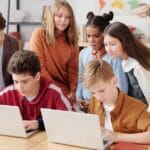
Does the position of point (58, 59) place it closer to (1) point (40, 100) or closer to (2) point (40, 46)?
(2) point (40, 46)

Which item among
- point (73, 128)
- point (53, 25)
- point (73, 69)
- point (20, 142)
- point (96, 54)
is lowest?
point (20, 142)

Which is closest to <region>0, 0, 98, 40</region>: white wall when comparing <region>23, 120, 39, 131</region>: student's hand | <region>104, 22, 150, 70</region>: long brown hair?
<region>104, 22, 150, 70</region>: long brown hair

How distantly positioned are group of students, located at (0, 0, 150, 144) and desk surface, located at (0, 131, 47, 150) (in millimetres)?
90

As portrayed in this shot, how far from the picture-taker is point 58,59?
2404 mm

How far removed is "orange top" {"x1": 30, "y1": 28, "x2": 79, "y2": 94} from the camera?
2.37m

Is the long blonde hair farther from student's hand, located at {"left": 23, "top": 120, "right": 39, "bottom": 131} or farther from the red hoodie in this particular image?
student's hand, located at {"left": 23, "top": 120, "right": 39, "bottom": 131}

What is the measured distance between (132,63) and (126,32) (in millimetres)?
201

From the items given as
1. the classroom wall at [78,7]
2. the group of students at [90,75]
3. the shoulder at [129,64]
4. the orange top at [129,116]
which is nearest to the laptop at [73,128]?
the group of students at [90,75]

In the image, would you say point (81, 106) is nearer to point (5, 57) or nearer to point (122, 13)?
point (5, 57)

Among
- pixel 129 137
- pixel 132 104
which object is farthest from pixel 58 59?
pixel 129 137

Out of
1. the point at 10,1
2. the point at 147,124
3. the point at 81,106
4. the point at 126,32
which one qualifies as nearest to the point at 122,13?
the point at 10,1

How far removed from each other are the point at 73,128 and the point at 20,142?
286 mm

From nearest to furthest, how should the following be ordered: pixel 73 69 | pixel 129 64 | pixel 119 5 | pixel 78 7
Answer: pixel 129 64 → pixel 73 69 → pixel 119 5 → pixel 78 7

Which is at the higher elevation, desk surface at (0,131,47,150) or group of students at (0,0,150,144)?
group of students at (0,0,150,144)
